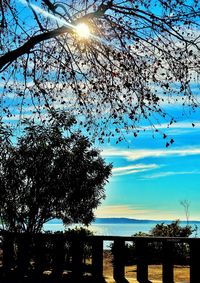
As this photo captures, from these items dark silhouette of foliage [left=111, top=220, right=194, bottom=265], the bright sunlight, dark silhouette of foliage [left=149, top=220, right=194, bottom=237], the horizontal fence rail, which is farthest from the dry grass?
the bright sunlight

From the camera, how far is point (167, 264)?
45.8ft

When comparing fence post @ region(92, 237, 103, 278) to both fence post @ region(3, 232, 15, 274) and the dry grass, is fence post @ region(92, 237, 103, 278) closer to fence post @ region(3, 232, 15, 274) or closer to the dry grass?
the dry grass

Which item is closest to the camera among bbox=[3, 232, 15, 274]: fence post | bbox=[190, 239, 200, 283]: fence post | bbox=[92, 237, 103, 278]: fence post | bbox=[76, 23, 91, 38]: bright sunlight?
bbox=[190, 239, 200, 283]: fence post

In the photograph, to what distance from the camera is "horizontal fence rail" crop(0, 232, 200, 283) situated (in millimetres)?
13969

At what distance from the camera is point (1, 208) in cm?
1956

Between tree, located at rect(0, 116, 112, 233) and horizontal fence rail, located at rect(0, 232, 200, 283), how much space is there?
1.31 m

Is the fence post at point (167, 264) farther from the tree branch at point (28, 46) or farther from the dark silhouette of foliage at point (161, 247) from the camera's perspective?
the tree branch at point (28, 46)

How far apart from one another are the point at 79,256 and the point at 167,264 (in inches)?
113

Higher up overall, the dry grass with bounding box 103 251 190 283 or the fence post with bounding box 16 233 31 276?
the fence post with bounding box 16 233 31 276

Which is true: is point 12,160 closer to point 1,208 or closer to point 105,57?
point 1,208

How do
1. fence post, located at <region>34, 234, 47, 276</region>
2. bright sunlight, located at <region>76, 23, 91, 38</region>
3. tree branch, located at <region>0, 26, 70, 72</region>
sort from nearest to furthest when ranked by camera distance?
tree branch, located at <region>0, 26, 70, 72</region> < bright sunlight, located at <region>76, 23, 91, 38</region> < fence post, located at <region>34, 234, 47, 276</region>

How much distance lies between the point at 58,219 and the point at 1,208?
222 cm

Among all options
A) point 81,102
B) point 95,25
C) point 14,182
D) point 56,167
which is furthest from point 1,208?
point 95,25

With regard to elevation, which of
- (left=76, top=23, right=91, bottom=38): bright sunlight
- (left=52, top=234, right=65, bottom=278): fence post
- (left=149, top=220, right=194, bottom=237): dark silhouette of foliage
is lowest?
(left=52, top=234, right=65, bottom=278): fence post
